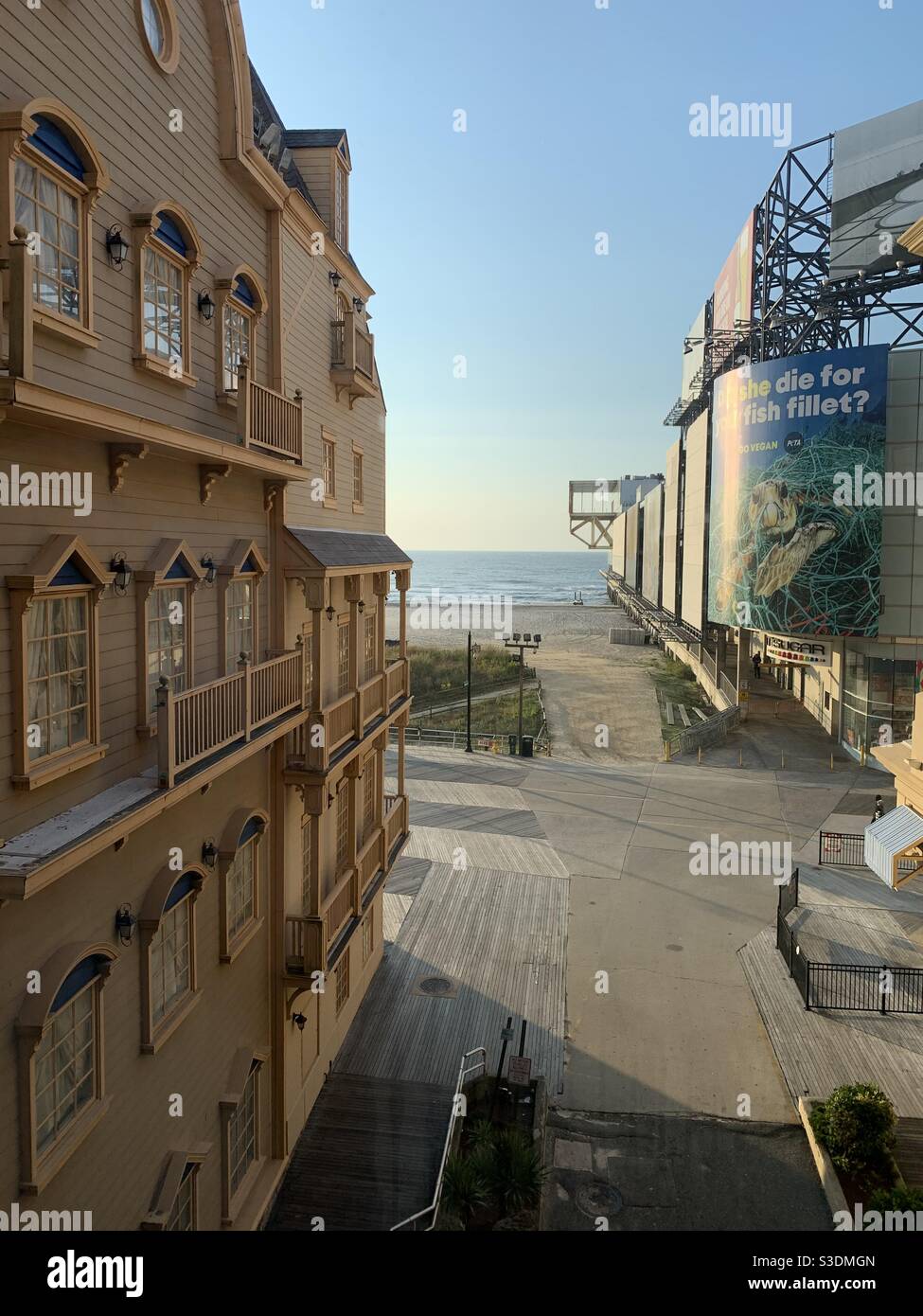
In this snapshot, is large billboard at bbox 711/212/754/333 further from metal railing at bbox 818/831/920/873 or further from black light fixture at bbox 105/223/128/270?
black light fixture at bbox 105/223/128/270

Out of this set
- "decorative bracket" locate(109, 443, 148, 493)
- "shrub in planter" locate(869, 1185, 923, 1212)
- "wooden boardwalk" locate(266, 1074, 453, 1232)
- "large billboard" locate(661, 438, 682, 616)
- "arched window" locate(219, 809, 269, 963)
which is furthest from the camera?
"large billboard" locate(661, 438, 682, 616)

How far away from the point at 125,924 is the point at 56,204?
5.78 metres

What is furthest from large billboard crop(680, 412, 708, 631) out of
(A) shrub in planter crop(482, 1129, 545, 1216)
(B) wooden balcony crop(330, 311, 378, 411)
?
(A) shrub in planter crop(482, 1129, 545, 1216)

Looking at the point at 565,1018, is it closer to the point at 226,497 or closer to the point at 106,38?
the point at 226,497

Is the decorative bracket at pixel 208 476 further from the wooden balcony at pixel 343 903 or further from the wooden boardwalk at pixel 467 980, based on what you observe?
the wooden boardwalk at pixel 467 980

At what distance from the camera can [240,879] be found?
34.3ft

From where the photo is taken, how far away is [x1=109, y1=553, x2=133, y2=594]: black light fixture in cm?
703

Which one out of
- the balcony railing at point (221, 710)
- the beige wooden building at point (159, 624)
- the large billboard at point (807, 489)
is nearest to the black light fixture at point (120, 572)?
the beige wooden building at point (159, 624)

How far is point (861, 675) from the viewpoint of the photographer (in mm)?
34500

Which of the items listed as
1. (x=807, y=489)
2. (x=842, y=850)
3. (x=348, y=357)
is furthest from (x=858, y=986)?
(x=807, y=489)

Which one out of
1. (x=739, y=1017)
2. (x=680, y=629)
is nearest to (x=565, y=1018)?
(x=739, y=1017)
